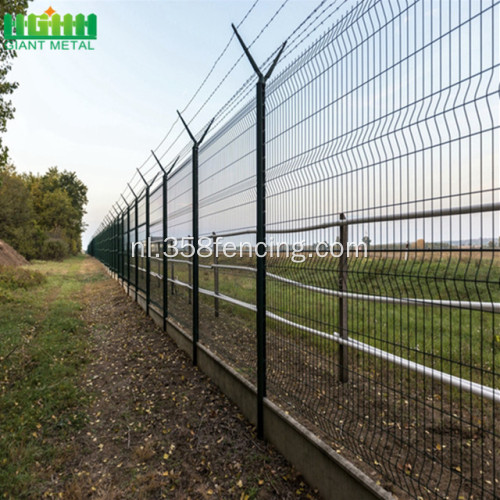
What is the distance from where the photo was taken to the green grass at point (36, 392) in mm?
2369

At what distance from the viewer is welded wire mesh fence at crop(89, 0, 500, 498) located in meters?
1.29

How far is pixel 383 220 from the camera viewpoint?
1.68m

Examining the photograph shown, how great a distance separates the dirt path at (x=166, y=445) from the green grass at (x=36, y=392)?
0.54 feet

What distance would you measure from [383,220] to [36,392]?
12.0 feet

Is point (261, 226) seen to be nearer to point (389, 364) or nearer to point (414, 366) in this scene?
point (389, 364)

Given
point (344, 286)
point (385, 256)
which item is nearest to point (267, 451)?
point (344, 286)

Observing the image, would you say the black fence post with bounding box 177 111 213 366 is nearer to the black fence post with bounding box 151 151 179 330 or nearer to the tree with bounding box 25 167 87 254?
the black fence post with bounding box 151 151 179 330

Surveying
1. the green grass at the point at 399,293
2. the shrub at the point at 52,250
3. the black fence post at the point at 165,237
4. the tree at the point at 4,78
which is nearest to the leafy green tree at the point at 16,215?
the shrub at the point at 52,250

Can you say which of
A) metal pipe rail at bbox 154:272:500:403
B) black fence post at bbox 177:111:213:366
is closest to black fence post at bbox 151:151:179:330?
black fence post at bbox 177:111:213:366

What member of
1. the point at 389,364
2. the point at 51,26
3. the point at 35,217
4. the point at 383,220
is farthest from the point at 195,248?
the point at 35,217

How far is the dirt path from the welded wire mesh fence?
42 cm

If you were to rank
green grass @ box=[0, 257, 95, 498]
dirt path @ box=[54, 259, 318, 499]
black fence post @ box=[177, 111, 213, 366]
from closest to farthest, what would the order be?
dirt path @ box=[54, 259, 318, 499]
green grass @ box=[0, 257, 95, 498]
black fence post @ box=[177, 111, 213, 366]

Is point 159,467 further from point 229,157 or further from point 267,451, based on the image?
point 229,157

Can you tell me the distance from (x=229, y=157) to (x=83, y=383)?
9.61 ft
